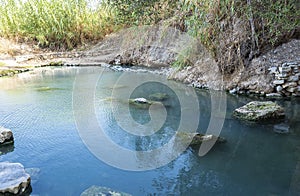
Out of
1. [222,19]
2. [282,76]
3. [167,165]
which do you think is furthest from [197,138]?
[222,19]

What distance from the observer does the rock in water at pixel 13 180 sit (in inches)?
101

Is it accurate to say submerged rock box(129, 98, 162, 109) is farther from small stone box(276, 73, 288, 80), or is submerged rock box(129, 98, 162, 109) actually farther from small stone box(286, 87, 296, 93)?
small stone box(286, 87, 296, 93)

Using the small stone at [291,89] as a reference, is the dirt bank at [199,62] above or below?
above

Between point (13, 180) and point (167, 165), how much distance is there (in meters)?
1.63

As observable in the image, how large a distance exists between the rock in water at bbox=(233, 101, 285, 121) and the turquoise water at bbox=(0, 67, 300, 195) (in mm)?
176

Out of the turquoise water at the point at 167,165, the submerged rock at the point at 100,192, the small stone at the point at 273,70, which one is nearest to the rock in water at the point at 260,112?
the turquoise water at the point at 167,165

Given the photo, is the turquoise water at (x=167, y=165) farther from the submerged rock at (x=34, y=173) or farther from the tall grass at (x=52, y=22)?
the tall grass at (x=52, y=22)

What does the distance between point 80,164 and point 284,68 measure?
464 cm

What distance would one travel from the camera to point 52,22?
15.3 m

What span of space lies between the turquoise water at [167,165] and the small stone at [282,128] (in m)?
0.07

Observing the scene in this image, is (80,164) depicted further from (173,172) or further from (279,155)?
(279,155)

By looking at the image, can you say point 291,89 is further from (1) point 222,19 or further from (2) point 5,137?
(2) point 5,137

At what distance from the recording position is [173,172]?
3.06 metres

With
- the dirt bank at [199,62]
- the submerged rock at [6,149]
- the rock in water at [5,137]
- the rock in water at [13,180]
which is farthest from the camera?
the dirt bank at [199,62]
